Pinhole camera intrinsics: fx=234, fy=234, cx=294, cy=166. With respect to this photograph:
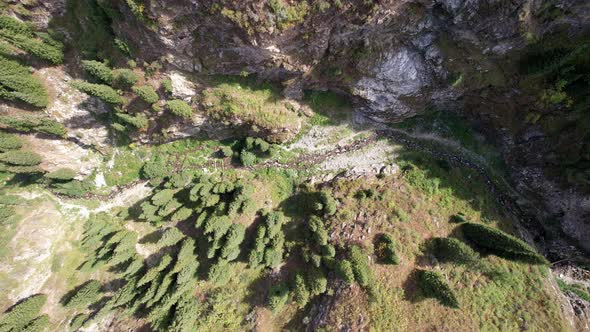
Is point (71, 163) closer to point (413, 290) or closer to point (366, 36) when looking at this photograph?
point (366, 36)

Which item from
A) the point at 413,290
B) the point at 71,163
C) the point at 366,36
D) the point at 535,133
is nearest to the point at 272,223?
the point at 413,290

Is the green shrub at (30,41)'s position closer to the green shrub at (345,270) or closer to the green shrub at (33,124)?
the green shrub at (33,124)

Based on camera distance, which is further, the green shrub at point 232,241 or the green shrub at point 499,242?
the green shrub at point 232,241

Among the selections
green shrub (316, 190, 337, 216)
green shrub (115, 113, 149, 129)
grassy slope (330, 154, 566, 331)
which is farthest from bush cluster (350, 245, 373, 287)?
green shrub (115, 113, 149, 129)

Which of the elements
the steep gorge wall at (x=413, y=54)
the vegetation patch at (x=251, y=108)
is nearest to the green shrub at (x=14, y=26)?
the steep gorge wall at (x=413, y=54)

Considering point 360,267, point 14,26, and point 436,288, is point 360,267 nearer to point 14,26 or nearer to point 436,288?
point 436,288

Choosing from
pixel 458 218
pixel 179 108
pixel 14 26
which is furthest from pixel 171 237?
pixel 458 218
